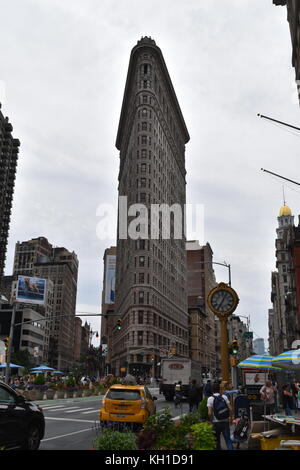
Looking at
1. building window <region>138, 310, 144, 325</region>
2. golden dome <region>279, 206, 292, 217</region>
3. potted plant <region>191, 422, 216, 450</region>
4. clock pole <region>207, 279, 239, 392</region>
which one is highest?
golden dome <region>279, 206, 292, 217</region>

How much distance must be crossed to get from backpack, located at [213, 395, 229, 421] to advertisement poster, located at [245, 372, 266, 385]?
2046 cm

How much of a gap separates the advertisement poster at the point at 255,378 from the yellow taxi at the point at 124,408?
1657 cm

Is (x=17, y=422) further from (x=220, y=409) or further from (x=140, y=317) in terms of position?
(x=140, y=317)

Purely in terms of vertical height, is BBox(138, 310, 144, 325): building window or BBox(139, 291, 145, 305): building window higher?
BBox(139, 291, 145, 305): building window

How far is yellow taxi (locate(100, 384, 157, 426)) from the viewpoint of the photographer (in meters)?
14.9

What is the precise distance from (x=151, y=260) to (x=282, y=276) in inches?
2095

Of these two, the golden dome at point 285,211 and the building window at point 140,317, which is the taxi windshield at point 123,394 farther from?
the golden dome at point 285,211

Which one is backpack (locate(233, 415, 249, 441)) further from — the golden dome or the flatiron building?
the golden dome

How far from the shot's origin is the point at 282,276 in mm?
122625

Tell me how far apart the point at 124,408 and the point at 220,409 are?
5.30 metres

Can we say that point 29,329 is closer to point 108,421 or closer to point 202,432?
point 108,421

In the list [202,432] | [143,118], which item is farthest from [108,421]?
[143,118]

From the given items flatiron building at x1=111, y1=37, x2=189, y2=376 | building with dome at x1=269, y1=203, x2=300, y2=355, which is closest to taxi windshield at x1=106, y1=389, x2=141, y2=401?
building with dome at x1=269, y1=203, x2=300, y2=355

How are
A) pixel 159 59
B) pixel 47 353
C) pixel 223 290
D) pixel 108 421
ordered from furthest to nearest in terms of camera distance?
pixel 47 353, pixel 159 59, pixel 223 290, pixel 108 421
